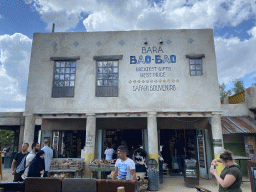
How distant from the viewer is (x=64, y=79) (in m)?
11.2

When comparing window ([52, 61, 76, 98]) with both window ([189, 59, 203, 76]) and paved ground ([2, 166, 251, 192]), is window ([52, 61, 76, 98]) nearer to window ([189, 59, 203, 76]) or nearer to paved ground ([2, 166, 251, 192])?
paved ground ([2, 166, 251, 192])

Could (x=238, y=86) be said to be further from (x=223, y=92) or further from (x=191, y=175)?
(x=191, y=175)

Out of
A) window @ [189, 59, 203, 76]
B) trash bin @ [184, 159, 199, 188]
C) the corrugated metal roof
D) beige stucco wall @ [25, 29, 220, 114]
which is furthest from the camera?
window @ [189, 59, 203, 76]

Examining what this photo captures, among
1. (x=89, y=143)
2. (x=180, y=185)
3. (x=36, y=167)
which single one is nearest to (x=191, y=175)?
(x=180, y=185)

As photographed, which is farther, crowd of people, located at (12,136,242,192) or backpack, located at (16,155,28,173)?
backpack, located at (16,155,28,173)

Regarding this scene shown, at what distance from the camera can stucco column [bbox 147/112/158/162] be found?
32.7 feet

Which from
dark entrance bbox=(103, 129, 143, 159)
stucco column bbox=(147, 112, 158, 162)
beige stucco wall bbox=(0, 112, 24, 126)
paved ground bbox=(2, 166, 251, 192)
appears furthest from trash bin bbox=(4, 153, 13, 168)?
stucco column bbox=(147, 112, 158, 162)

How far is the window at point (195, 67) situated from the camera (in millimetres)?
11023

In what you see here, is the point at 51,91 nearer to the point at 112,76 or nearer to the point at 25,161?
the point at 112,76

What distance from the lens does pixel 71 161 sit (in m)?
9.80

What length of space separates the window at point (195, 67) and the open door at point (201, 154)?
3829 mm

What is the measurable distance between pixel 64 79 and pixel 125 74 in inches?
145

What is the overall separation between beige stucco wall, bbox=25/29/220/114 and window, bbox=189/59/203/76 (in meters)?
0.22

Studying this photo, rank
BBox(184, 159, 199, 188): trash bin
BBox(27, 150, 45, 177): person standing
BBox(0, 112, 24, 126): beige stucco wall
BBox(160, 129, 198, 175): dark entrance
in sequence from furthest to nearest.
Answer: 1. BBox(0, 112, 24, 126): beige stucco wall
2. BBox(160, 129, 198, 175): dark entrance
3. BBox(184, 159, 199, 188): trash bin
4. BBox(27, 150, 45, 177): person standing
